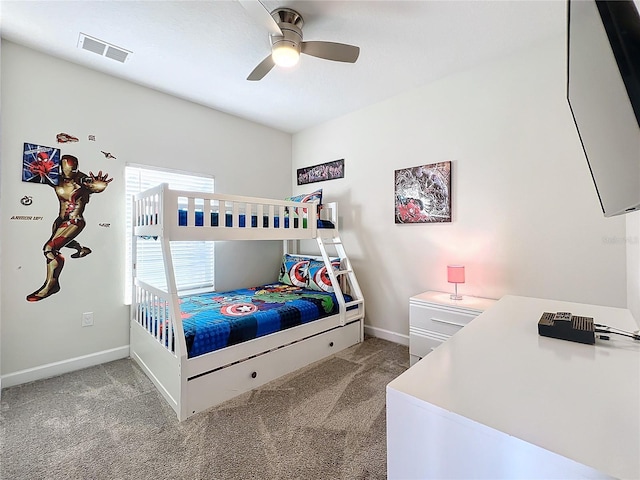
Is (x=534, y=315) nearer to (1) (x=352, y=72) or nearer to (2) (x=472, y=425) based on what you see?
(2) (x=472, y=425)

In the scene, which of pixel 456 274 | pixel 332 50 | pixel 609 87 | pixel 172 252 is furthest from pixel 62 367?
pixel 609 87

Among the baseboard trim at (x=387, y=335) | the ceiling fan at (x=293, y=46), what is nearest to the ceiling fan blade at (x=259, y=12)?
the ceiling fan at (x=293, y=46)

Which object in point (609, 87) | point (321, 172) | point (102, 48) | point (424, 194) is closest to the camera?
point (609, 87)

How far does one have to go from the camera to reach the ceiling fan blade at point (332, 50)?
1809mm

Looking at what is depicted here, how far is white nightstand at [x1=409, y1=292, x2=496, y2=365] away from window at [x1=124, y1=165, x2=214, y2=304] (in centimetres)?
223

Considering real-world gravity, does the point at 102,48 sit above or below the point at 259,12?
above

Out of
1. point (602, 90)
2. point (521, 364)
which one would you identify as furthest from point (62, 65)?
point (521, 364)

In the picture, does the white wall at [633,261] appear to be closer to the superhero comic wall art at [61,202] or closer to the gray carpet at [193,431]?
the gray carpet at [193,431]

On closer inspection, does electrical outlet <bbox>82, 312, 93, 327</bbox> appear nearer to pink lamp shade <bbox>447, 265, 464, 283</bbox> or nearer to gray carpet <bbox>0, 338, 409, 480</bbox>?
gray carpet <bbox>0, 338, 409, 480</bbox>

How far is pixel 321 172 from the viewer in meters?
3.66

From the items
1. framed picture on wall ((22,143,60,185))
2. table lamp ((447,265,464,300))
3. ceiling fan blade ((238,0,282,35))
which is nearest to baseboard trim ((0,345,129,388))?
framed picture on wall ((22,143,60,185))

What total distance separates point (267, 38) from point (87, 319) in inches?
106

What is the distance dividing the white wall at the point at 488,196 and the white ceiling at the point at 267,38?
0.26m

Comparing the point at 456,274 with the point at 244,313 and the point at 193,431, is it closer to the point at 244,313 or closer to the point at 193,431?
the point at 244,313
